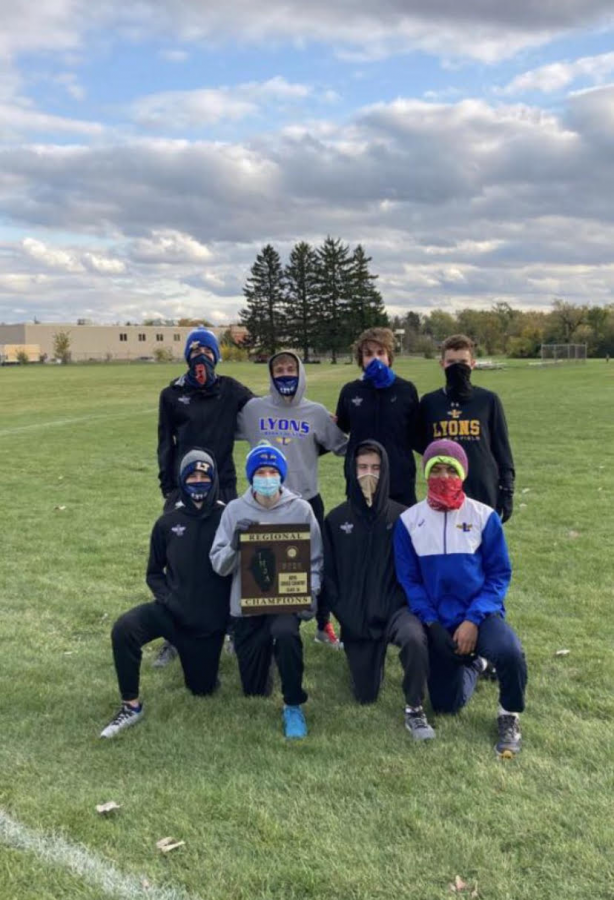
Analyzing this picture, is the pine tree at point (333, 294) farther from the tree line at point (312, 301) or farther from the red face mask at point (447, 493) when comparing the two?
the red face mask at point (447, 493)

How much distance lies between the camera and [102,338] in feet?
424

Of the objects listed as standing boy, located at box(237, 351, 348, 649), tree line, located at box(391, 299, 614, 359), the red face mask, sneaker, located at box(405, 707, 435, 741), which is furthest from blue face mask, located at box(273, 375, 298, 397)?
tree line, located at box(391, 299, 614, 359)

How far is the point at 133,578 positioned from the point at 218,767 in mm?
3598

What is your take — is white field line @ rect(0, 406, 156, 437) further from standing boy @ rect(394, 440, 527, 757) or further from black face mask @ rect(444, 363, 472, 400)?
standing boy @ rect(394, 440, 527, 757)

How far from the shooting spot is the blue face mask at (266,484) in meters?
4.59

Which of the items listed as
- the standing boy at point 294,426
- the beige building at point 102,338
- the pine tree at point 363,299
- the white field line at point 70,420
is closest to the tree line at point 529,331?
the pine tree at point 363,299

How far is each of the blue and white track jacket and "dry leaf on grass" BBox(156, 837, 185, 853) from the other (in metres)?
1.91

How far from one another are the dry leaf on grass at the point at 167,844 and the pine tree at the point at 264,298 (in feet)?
310

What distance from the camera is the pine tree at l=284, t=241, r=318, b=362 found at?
9444cm

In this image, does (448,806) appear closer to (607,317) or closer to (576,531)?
(576,531)

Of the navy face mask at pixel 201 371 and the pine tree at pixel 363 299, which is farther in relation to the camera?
the pine tree at pixel 363 299

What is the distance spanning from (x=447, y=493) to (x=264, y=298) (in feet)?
315

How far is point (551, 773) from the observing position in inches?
146

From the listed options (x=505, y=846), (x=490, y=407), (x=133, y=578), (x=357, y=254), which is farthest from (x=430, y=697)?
(x=357, y=254)
